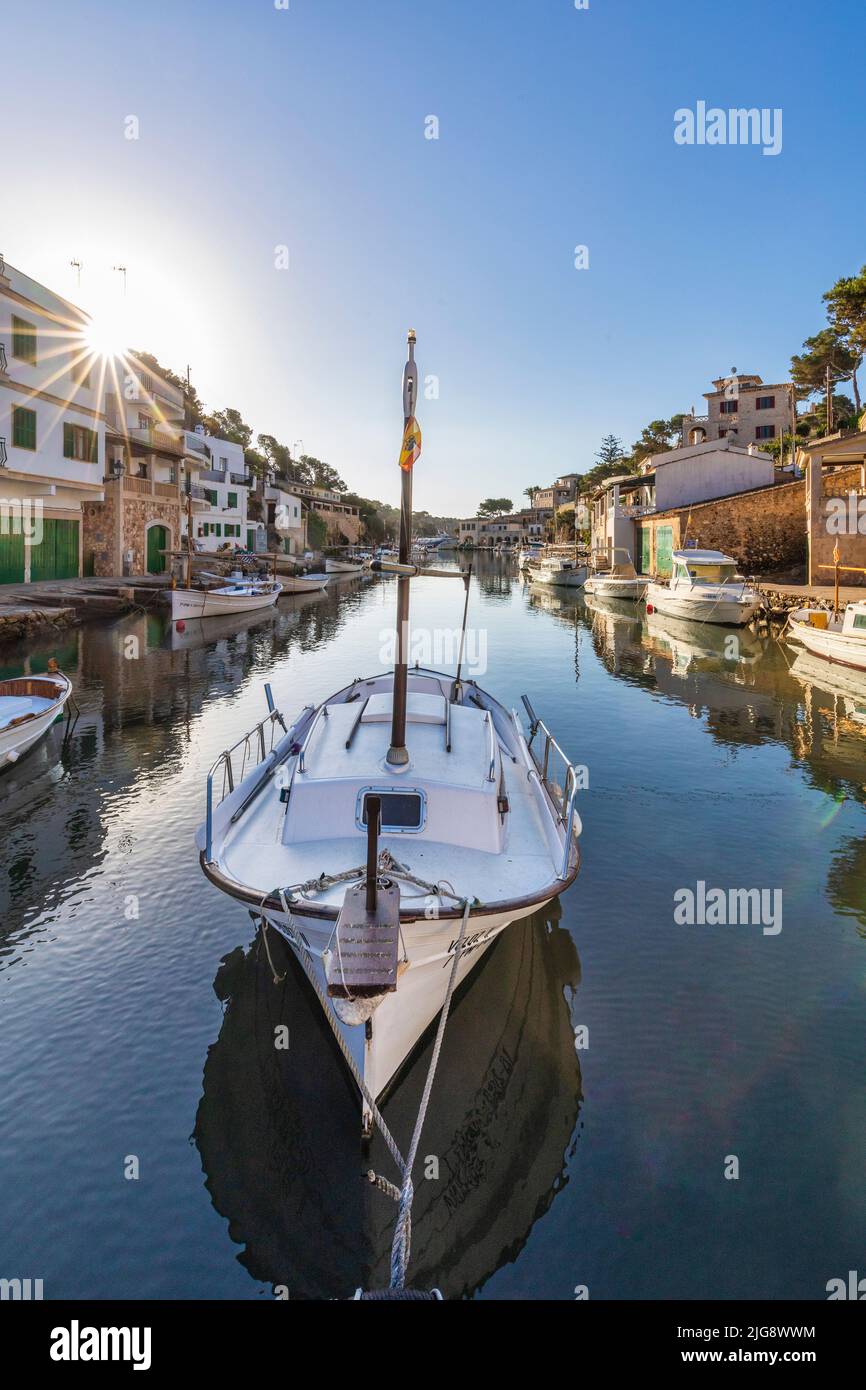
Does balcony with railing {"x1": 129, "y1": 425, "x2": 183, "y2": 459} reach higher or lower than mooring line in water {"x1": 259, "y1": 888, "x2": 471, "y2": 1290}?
higher

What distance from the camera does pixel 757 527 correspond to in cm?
4922

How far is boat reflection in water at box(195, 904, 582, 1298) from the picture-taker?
525cm

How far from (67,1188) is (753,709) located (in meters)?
20.7

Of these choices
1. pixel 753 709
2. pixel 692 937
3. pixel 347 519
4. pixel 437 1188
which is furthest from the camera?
pixel 347 519

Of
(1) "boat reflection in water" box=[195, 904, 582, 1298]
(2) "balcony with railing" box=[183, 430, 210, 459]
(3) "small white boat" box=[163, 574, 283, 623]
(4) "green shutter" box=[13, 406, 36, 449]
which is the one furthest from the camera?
(2) "balcony with railing" box=[183, 430, 210, 459]

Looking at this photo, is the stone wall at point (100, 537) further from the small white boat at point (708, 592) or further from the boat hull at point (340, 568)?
the boat hull at point (340, 568)

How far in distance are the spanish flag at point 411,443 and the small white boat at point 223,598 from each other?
104 ft

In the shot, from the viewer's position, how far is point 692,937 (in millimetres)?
9633

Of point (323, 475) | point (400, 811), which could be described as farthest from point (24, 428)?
point (323, 475)

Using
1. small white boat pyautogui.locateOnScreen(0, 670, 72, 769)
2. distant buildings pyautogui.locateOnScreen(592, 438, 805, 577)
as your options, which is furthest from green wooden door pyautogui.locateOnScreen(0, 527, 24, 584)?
distant buildings pyautogui.locateOnScreen(592, 438, 805, 577)

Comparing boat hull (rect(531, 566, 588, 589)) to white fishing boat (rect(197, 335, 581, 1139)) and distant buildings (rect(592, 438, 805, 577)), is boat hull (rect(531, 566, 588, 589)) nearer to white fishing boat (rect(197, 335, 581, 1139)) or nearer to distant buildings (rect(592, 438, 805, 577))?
distant buildings (rect(592, 438, 805, 577))

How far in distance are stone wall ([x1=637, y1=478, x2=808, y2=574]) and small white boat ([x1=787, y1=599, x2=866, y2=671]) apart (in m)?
20.5
